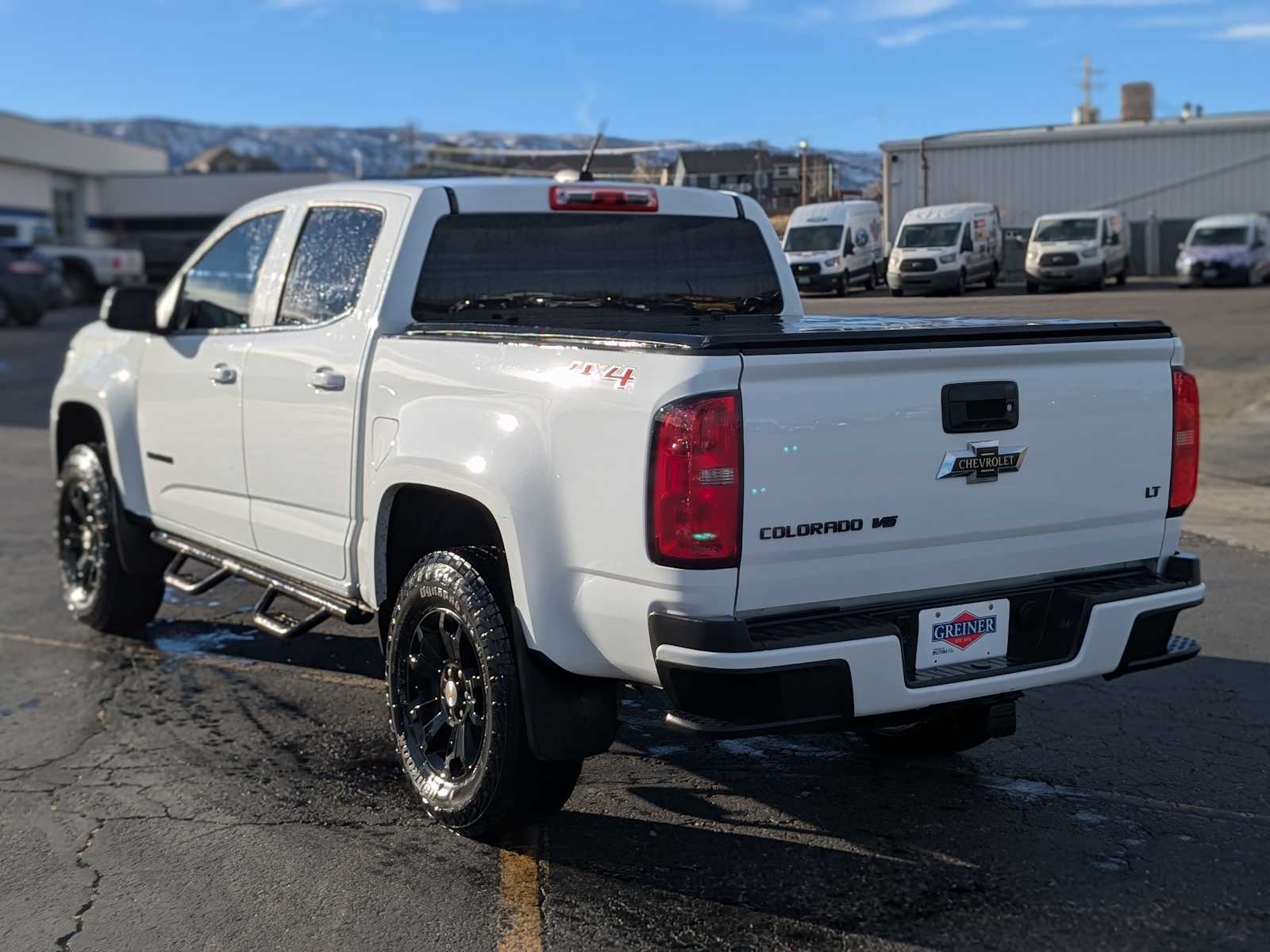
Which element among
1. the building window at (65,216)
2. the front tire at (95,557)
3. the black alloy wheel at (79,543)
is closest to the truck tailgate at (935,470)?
the front tire at (95,557)

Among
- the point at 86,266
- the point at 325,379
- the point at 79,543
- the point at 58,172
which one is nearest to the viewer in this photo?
the point at 325,379

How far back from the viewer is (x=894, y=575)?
12.2 ft

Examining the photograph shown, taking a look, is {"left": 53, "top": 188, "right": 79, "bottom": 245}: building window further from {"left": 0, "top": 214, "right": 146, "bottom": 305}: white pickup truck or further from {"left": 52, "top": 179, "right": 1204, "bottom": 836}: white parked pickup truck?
{"left": 52, "top": 179, "right": 1204, "bottom": 836}: white parked pickup truck

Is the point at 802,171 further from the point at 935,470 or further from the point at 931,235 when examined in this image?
the point at 935,470

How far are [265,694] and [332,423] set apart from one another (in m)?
1.61

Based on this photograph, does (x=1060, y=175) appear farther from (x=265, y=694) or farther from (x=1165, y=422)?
(x=265, y=694)

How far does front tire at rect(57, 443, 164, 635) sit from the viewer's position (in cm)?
A: 663

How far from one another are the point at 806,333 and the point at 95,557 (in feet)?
14.7

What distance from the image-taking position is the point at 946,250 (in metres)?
6.00

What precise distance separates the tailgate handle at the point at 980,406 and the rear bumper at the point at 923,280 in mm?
2158

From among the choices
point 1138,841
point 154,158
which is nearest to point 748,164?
point 1138,841

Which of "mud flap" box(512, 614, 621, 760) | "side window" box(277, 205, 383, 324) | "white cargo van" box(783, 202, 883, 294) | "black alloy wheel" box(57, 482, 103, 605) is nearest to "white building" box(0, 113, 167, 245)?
"black alloy wheel" box(57, 482, 103, 605)

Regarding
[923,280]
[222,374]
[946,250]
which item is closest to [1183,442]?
[923,280]

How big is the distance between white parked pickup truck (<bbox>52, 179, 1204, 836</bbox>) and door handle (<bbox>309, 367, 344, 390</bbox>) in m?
0.01
